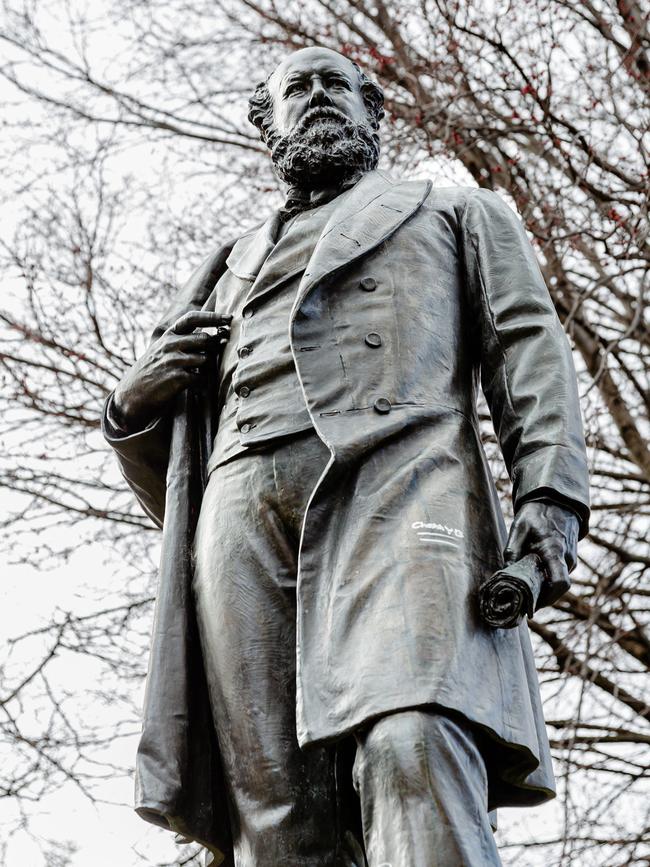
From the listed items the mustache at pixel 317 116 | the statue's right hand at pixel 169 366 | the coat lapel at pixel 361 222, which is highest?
the mustache at pixel 317 116

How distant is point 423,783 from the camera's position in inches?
129

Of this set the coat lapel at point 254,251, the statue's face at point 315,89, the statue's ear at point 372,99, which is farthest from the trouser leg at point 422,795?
the statue's ear at point 372,99

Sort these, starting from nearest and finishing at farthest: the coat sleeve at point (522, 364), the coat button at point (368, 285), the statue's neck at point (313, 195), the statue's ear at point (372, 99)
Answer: the coat sleeve at point (522, 364)
the coat button at point (368, 285)
the statue's neck at point (313, 195)
the statue's ear at point (372, 99)

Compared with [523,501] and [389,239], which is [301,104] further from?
[523,501]

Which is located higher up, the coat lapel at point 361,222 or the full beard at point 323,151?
the full beard at point 323,151

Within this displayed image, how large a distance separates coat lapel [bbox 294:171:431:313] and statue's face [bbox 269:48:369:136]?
0.25 metres

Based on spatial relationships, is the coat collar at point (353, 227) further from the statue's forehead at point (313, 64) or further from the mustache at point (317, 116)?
the statue's forehead at point (313, 64)

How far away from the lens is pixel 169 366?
426cm

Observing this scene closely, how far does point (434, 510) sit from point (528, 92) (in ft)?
20.4

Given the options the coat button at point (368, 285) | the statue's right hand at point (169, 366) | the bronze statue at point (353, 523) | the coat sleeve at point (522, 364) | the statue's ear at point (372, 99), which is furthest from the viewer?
the statue's ear at point (372, 99)

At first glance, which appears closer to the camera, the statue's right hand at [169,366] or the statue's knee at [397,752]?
the statue's knee at [397,752]

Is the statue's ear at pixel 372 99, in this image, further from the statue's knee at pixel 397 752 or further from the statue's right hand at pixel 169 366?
the statue's knee at pixel 397 752

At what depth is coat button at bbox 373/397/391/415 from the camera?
12.6 feet

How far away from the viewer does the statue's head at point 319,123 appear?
14.8 ft
